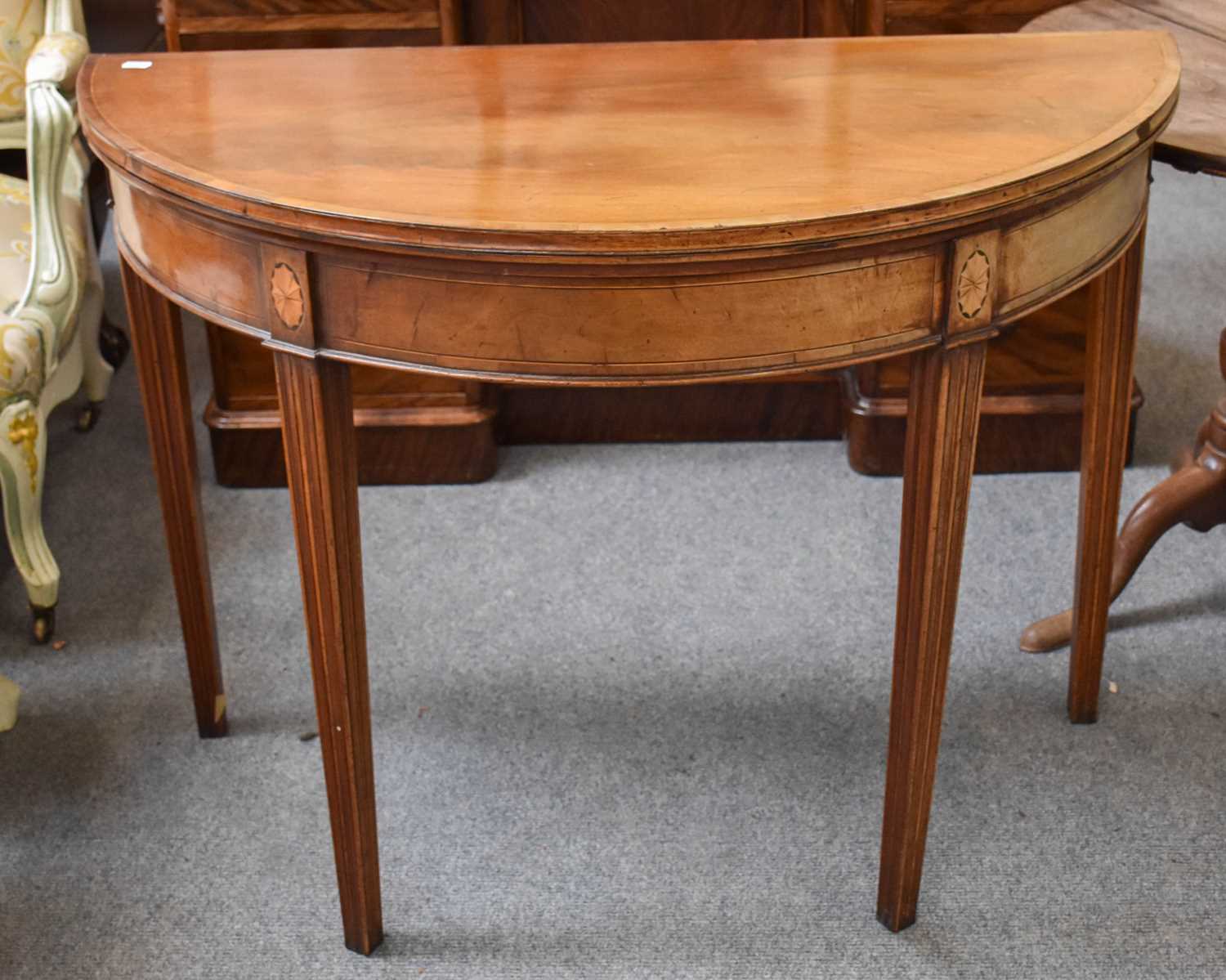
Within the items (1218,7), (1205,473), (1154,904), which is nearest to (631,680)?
(1154,904)

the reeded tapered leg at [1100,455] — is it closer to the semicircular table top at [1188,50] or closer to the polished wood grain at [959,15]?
the semicircular table top at [1188,50]

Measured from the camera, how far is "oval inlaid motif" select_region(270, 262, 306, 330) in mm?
1150

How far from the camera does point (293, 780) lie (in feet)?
5.83

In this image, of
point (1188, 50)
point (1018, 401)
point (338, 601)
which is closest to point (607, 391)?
point (1018, 401)

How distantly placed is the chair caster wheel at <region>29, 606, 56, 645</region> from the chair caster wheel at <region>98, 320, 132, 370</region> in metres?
0.90

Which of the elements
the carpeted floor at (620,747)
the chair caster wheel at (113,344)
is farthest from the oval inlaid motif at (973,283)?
the chair caster wheel at (113,344)

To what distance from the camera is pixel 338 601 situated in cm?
133

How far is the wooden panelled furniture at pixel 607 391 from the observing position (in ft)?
6.87

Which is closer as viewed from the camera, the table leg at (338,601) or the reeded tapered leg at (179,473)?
the table leg at (338,601)

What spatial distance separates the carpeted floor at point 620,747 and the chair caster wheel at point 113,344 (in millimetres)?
455

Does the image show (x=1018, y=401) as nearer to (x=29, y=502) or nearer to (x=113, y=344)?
(x=29, y=502)

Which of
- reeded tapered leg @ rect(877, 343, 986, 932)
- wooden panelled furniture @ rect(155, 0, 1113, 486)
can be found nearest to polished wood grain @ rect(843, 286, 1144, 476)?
wooden panelled furniture @ rect(155, 0, 1113, 486)

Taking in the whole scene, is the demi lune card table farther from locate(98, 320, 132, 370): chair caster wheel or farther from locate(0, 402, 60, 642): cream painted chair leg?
locate(98, 320, 132, 370): chair caster wheel

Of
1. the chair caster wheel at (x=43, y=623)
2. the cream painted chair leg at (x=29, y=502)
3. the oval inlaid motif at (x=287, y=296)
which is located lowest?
the chair caster wheel at (x=43, y=623)
